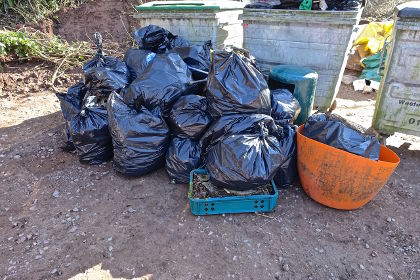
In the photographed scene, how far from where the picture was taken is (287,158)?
248 centimetres

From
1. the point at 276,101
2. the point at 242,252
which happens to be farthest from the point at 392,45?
the point at 242,252

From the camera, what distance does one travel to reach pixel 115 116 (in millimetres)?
2521

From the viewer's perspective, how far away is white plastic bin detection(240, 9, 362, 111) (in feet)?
10.3

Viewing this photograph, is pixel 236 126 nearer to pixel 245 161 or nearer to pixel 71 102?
pixel 245 161

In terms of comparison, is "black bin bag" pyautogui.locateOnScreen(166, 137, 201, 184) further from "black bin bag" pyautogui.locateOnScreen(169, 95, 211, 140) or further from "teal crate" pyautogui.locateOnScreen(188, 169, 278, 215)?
"teal crate" pyautogui.locateOnScreen(188, 169, 278, 215)

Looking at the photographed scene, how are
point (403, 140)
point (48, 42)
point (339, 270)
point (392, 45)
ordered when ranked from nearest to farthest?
1. point (339, 270)
2. point (392, 45)
3. point (403, 140)
4. point (48, 42)

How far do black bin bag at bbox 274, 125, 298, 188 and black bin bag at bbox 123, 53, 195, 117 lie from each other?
0.96m

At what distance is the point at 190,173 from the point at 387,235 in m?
1.48

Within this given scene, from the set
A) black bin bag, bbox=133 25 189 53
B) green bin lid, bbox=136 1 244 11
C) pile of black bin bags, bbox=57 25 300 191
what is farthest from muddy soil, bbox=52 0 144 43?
pile of black bin bags, bbox=57 25 300 191

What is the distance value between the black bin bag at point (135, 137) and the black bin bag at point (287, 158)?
962mm

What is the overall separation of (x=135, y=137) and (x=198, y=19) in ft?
5.83

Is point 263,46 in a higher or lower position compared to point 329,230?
higher

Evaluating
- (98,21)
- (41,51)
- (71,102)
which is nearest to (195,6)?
(71,102)

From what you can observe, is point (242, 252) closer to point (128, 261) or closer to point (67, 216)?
point (128, 261)
